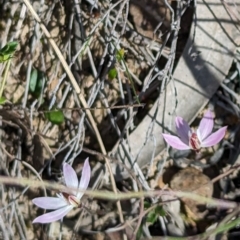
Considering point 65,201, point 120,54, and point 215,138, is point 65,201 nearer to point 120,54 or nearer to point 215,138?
point 215,138

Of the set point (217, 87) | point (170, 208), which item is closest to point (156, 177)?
point (170, 208)

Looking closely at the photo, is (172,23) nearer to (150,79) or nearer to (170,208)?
(150,79)

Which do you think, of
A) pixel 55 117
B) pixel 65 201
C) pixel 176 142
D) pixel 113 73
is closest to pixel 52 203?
pixel 65 201

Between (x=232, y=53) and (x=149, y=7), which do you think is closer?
(x=232, y=53)

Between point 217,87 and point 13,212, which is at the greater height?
point 217,87

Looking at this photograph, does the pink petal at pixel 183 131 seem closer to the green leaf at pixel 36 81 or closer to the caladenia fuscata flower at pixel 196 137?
the caladenia fuscata flower at pixel 196 137

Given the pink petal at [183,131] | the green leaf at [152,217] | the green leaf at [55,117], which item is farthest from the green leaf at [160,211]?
the green leaf at [55,117]

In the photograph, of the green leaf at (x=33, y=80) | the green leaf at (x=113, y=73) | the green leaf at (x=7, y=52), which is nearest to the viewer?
the green leaf at (x=7, y=52)

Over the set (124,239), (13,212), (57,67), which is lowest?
(13,212)
